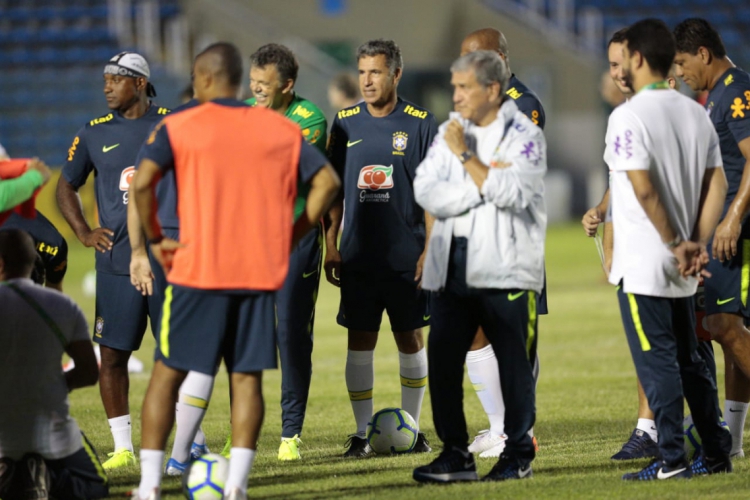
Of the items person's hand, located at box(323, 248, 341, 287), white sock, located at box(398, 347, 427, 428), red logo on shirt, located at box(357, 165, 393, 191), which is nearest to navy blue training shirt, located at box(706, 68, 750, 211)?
red logo on shirt, located at box(357, 165, 393, 191)

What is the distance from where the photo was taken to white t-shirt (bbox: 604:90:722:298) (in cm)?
515

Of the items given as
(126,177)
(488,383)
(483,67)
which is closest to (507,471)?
(488,383)

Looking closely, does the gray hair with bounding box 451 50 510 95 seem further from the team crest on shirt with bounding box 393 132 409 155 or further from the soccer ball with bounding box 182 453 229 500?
the soccer ball with bounding box 182 453 229 500

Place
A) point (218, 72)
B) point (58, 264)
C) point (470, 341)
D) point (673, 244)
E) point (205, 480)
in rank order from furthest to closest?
point (58, 264) → point (470, 341) → point (673, 244) → point (205, 480) → point (218, 72)

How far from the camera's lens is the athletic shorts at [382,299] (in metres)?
6.64

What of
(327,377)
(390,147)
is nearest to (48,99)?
(327,377)

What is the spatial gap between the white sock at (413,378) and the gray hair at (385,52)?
1.70 metres

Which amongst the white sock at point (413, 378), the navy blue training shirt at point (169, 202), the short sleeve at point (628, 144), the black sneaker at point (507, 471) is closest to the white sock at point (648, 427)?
the black sneaker at point (507, 471)

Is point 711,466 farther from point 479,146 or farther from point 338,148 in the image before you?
point 338,148

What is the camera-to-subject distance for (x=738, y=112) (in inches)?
234

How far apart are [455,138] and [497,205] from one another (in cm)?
36

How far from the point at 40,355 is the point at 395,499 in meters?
1.69

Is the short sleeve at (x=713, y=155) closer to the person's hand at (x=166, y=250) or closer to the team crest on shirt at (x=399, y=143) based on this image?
the team crest on shirt at (x=399, y=143)

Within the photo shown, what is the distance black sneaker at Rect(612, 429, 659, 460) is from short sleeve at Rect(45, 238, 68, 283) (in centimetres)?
355
